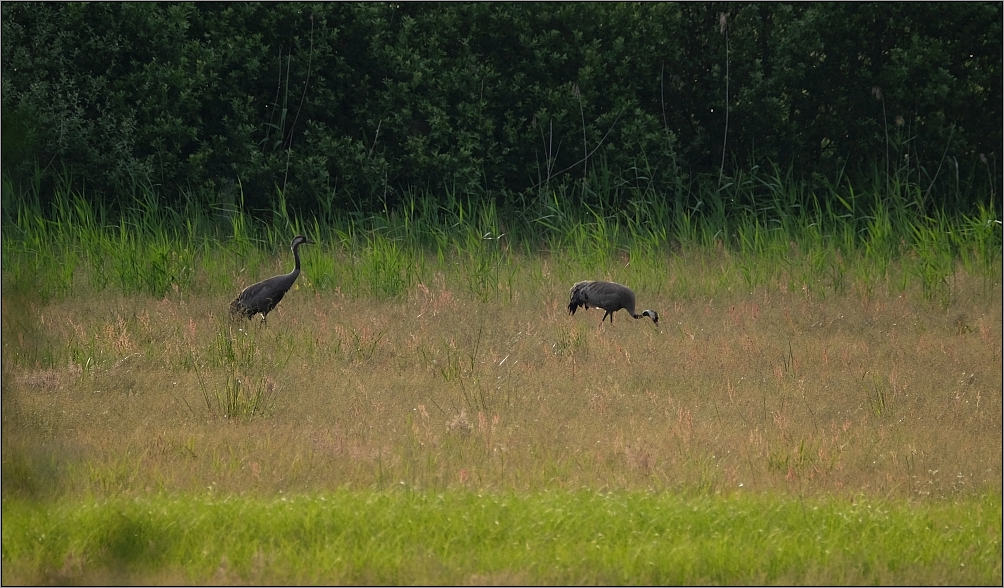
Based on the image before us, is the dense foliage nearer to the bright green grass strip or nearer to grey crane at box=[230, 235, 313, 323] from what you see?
grey crane at box=[230, 235, 313, 323]

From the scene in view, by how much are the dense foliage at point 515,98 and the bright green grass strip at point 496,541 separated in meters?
9.40

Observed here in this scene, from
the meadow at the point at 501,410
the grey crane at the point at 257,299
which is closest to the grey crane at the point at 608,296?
the meadow at the point at 501,410

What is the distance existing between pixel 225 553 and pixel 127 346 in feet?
13.9

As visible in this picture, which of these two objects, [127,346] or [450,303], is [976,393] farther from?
[127,346]

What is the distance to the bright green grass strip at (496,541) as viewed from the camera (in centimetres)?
412

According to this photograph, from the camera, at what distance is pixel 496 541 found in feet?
14.3

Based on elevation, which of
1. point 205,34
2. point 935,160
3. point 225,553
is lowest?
point 935,160

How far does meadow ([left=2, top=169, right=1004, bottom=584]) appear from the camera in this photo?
14.0 ft

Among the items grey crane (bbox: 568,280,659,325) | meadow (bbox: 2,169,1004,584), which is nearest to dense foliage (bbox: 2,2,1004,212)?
meadow (bbox: 2,169,1004,584)

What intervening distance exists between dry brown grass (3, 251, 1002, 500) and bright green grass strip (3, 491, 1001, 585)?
0.44 meters

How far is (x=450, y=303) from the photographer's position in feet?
32.4

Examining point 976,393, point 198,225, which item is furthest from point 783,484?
point 198,225

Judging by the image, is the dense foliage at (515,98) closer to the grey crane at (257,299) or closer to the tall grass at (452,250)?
the tall grass at (452,250)

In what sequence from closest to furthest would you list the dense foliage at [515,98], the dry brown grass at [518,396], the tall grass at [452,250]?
the dry brown grass at [518,396] → the tall grass at [452,250] → the dense foliage at [515,98]
